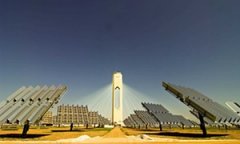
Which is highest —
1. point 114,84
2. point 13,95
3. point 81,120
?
point 114,84

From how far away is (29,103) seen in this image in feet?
119

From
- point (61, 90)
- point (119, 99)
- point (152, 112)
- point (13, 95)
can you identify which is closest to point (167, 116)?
point (152, 112)

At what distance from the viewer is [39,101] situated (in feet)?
120

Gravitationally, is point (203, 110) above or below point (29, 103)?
below

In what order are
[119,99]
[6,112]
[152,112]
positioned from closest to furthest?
[6,112] < [152,112] < [119,99]

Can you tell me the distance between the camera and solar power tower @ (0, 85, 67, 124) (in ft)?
105

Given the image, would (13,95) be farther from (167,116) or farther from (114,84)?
(114,84)

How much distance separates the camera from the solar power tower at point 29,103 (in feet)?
105

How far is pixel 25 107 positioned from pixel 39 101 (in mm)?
2380

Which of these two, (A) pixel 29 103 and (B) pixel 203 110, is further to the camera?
(B) pixel 203 110

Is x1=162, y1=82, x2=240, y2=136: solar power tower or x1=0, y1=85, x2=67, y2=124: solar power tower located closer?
x1=0, y1=85, x2=67, y2=124: solar power tower

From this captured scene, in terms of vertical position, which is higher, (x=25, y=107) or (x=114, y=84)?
(x=114, y=84)

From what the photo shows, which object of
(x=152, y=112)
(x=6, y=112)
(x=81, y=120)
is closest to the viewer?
(x=6, y=112)

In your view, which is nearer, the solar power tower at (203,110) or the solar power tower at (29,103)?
the solar power tower at (29,103)
